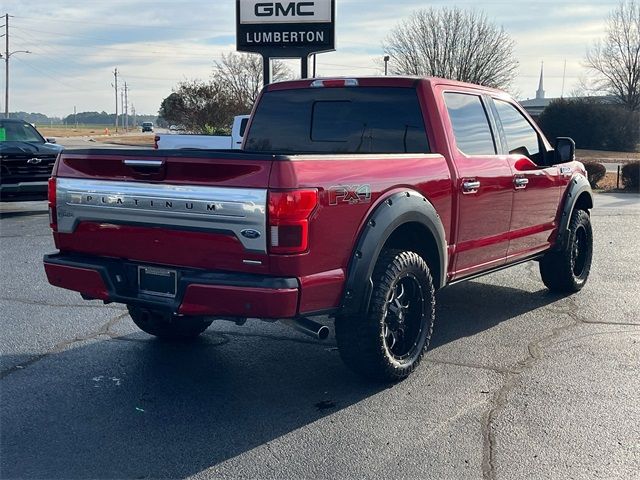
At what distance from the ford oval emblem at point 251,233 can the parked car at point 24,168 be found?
34.3ft

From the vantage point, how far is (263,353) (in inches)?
217

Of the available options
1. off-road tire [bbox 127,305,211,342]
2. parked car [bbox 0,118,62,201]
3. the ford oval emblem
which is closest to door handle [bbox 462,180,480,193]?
the ford oval emblem

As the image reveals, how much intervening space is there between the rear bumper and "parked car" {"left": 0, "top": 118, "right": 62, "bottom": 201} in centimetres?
950

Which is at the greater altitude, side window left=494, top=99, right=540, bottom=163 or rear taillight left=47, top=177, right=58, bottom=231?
side window left=494, top=99, right=540, bottom=163

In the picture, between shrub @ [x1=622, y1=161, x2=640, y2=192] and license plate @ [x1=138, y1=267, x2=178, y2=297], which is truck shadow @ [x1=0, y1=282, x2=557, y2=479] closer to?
license plate @ [x1=138, y1=267, x2=178, y2=297]

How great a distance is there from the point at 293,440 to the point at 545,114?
4251 cm

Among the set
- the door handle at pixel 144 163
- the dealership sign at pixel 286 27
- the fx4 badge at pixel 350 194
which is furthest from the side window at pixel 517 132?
the dealership sign at pixel 286 27

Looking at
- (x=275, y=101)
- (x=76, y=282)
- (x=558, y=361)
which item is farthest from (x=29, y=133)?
(x=558, y=361)

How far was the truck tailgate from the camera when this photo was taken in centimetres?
390

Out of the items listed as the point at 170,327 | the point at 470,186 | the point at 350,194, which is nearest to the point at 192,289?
the point at 350,194

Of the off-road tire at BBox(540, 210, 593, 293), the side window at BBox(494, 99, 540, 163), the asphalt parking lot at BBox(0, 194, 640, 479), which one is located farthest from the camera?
the off-road tire at BBox(540, 210, 593, 293)

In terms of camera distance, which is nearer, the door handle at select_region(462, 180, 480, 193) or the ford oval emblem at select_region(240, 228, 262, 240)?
the ford oval emblem at select_region(240, 228, 262, 240)

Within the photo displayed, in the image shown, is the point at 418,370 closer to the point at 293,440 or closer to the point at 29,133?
the point at 293,440

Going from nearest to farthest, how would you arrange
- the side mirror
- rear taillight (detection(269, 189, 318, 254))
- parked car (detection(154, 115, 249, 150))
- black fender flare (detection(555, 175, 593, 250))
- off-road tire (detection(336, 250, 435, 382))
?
rear taillight (detection(269, 189, 318, 254))
off-road tire (detection(336, 250, 435, 382))
the side mirror
black fender flare (detection(555, 175, 593, 250))
parked car (detection(154, 115, 249, 150))
